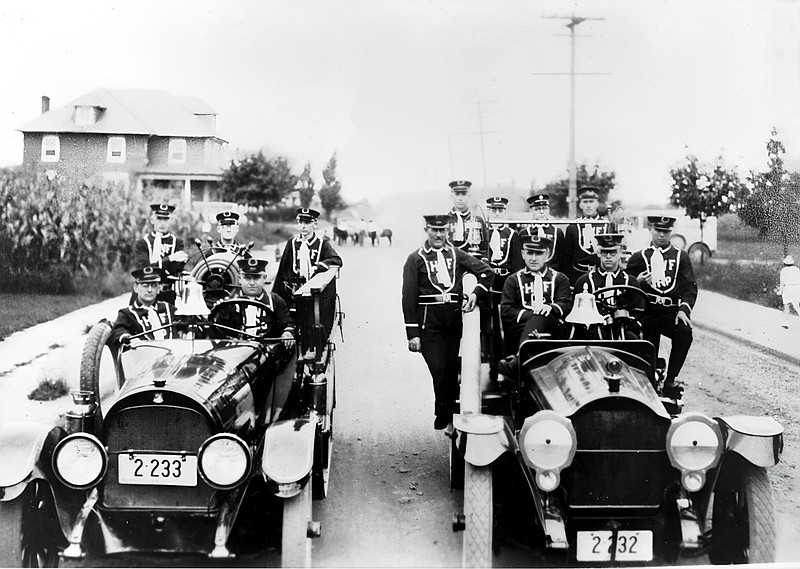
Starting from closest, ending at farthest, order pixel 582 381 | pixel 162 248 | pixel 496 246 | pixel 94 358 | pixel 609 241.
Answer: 1. pixel 582 381
2. pixel 94 358
3. pixel 609 241
4. pixel 496 246
5. pixel 162 248

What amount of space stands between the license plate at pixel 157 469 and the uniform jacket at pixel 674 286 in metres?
3.84

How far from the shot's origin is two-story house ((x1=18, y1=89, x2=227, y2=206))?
5098 millimetres

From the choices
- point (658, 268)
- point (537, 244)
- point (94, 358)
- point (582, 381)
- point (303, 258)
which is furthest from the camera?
point (303, 258)

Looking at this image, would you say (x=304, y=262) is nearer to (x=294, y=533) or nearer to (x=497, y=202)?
(x=497, y=202)

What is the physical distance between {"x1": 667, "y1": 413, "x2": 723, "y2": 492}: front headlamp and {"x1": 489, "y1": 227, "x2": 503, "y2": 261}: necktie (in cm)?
Answer: 305

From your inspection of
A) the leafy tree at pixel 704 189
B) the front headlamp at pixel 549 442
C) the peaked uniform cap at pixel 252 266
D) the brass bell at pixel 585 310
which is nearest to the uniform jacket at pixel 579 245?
the leafy tree at pixel 704 189

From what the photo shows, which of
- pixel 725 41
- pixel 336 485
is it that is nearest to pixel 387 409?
pixel 336 485

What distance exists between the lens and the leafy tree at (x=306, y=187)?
590 centimetres

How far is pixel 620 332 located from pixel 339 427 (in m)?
2.76

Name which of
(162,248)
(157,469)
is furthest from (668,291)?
(162,248)

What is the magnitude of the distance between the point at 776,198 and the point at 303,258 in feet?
12.4

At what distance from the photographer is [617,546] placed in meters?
3.46

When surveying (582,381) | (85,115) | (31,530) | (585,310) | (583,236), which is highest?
(85,115)

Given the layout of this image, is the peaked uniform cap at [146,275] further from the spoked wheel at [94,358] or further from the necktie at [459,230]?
the necktie at [459,230]
